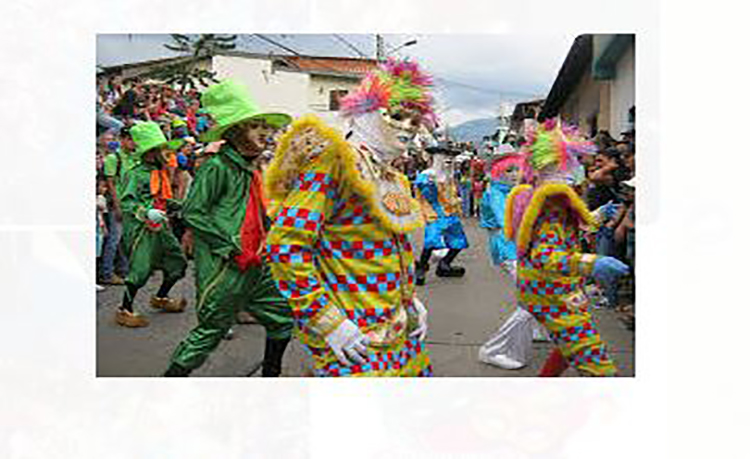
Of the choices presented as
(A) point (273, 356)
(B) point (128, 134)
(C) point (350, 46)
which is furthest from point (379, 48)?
(B) point (128, 134)

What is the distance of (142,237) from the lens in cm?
377

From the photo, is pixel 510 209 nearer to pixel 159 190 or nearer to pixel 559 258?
pixel 559 258

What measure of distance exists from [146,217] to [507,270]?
1.89m

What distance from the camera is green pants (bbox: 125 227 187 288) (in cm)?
378

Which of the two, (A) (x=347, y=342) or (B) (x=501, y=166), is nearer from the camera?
(A) (x=347, y=342)

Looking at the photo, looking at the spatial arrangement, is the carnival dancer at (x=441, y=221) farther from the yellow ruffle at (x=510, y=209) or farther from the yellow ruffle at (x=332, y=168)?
the yellow ruffle at (x=332, y=168)

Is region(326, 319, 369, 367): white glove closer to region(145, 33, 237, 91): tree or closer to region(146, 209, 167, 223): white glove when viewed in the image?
region(145, 33, 237, 91): tree

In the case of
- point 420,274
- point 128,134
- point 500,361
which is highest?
point 128,134

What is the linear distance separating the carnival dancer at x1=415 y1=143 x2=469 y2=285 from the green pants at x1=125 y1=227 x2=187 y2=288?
1.88 metres

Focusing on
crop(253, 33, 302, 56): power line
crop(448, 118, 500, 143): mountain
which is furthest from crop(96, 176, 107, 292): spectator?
crop(448, 118, 500, 143): mountain

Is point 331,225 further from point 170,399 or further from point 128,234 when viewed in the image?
point 128,234

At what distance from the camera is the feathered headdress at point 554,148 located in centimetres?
303
